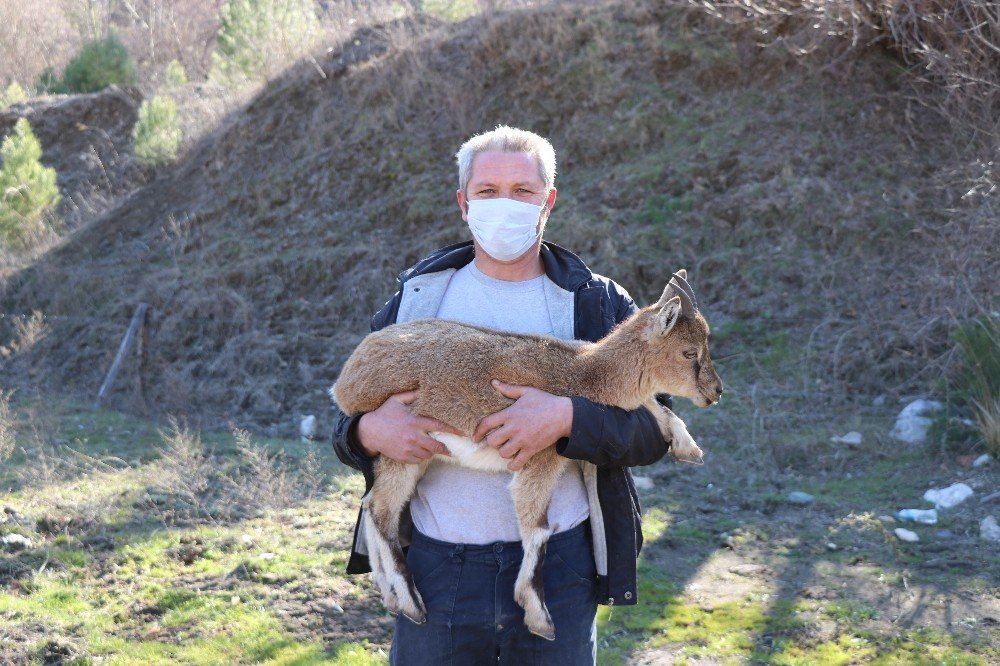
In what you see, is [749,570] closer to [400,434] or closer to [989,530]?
[989,530]

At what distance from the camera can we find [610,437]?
3277 mm

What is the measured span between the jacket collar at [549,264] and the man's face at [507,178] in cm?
24

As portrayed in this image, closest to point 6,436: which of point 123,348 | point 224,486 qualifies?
point 224,486

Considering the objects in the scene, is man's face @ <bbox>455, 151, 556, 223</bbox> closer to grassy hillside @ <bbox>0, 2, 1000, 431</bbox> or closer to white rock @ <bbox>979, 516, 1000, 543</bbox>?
white rock @ <bbox>979, 516, 1000, 543</bbox>

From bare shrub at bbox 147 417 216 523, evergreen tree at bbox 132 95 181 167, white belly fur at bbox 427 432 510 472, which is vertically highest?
white belly fur at bbox 427 432 510 472

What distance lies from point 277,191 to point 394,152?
2078 mm

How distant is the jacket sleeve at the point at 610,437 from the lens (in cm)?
326

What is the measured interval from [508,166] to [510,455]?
1.06m

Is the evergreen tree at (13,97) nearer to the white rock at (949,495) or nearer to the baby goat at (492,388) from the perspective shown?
the white rock at (949,495)

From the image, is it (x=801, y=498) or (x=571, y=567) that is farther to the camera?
(x=801, y=498)

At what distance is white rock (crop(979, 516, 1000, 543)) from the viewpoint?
686cm

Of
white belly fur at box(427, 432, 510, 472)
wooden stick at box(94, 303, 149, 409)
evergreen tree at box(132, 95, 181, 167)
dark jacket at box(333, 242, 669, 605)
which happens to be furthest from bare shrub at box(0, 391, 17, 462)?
evergreen tree at box(132, 95, 181, 167)

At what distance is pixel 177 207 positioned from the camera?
54.8 feet

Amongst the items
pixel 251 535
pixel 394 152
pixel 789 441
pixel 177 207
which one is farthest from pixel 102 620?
pixel 177 207
